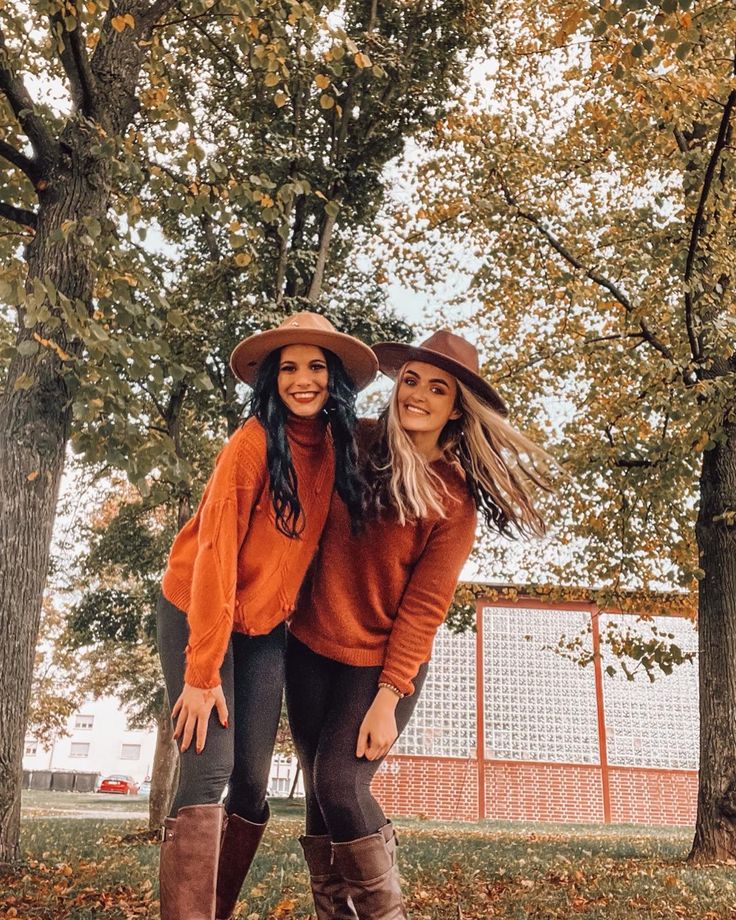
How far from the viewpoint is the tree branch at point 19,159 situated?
5660 mm

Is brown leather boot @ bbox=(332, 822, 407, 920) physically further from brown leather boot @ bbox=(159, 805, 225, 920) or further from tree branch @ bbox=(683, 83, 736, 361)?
Result: tree branch @ bbox=(683, 83, 736, 361)

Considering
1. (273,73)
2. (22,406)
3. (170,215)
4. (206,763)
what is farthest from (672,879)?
(170,215)

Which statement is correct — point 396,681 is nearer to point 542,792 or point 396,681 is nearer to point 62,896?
point 62,896

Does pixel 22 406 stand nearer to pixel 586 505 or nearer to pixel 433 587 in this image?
pixel 433 587

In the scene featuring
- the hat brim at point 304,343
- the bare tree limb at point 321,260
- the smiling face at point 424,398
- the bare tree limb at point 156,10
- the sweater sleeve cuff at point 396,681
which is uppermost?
the bare tree limb at point 321,260

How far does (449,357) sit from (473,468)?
1.48 ft

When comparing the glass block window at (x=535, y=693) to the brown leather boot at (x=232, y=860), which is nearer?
the brown leather boot at (x=232, y=860)

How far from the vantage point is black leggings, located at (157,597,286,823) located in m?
2.57

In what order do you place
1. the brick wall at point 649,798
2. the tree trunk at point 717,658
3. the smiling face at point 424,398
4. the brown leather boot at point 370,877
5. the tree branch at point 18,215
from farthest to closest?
the brick wall at point 649,798
the tree trunk at point 717,658
the tree branch at point 18,215
the smiling face at point 424,398
the brown leather boot at point 370,877

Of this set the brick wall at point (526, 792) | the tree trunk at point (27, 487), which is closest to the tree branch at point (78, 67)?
the tree trunk at point (27, 487)

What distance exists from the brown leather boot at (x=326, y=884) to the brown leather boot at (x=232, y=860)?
0.64 feet

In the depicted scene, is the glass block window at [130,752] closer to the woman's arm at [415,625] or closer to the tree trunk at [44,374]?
the tree trunk at [44,374]

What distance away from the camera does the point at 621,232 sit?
962cm

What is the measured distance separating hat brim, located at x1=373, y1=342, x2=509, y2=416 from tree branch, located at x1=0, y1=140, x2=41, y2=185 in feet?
12.3
